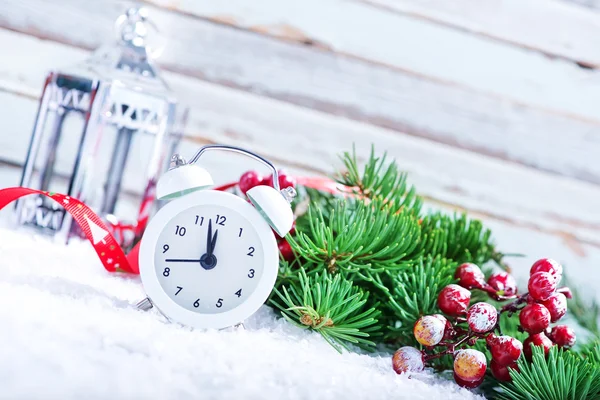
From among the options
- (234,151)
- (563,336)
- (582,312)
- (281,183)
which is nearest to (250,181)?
(281,183)

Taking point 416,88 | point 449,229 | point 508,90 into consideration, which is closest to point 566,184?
point 508,90

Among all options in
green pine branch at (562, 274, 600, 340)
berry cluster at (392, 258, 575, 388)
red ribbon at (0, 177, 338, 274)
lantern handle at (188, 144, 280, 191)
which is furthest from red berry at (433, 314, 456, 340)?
green pine branch at (562, 274, 600, 340)

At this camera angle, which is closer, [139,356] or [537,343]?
[139,356]

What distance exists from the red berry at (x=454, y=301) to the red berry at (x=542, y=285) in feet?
0.22

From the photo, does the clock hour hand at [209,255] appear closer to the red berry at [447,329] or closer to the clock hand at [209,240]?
the clock hand at [209,240]

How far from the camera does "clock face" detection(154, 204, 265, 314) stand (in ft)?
2.06

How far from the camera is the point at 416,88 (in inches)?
46.8

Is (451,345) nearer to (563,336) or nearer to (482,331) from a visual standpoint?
(482,331)

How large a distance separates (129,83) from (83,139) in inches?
4.0

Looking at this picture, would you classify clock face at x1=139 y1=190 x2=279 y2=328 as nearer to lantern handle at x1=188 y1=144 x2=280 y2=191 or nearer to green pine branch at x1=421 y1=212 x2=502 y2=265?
lantern handle at x1=188 y1=144 x2=280 y2=191

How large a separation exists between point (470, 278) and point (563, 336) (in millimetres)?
117

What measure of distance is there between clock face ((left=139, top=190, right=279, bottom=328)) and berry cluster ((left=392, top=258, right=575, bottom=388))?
0.17 metres

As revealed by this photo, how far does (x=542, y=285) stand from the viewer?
66 cm

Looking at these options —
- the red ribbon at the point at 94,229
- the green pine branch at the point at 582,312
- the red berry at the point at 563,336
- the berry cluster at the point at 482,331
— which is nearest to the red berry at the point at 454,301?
the berry cluster at the point at 482,331
